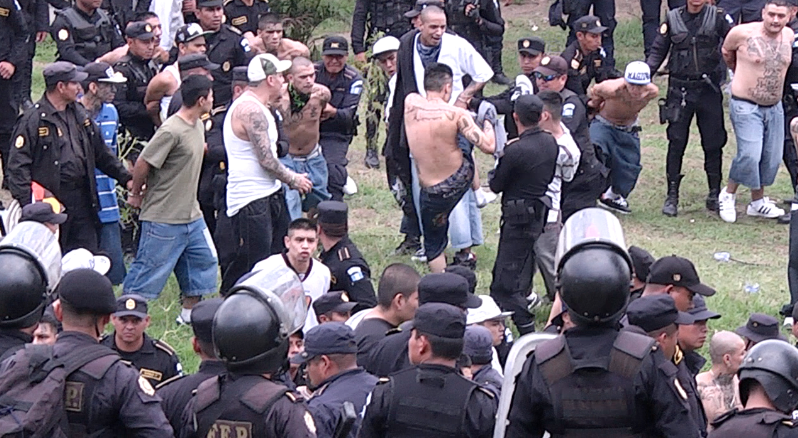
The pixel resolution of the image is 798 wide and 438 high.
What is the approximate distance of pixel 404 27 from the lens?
46.1 feet

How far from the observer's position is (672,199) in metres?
12.4

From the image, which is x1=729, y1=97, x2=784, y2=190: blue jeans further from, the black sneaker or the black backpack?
the black backpack

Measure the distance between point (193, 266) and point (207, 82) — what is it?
4.40 ft

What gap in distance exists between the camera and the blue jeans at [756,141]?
459 inches

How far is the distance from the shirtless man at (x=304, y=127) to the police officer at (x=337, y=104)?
28 cm

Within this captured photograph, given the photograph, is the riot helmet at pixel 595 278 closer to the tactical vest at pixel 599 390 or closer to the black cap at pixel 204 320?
the tactical vest at pixel 599 390

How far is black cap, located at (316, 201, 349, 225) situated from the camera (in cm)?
812

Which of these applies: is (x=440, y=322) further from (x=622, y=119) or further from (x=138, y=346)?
(x=622, y=119)

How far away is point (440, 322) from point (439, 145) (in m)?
4.73

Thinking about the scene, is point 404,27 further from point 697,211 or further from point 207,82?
point 207,82

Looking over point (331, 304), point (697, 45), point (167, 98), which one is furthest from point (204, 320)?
point (697, 45)

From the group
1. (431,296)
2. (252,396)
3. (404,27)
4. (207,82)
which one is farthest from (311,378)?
(404,27)

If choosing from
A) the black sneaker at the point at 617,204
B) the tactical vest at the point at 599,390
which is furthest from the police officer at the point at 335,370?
the black sneaker at the point at 617,204

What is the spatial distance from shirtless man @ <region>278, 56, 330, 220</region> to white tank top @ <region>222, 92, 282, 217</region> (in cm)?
79
